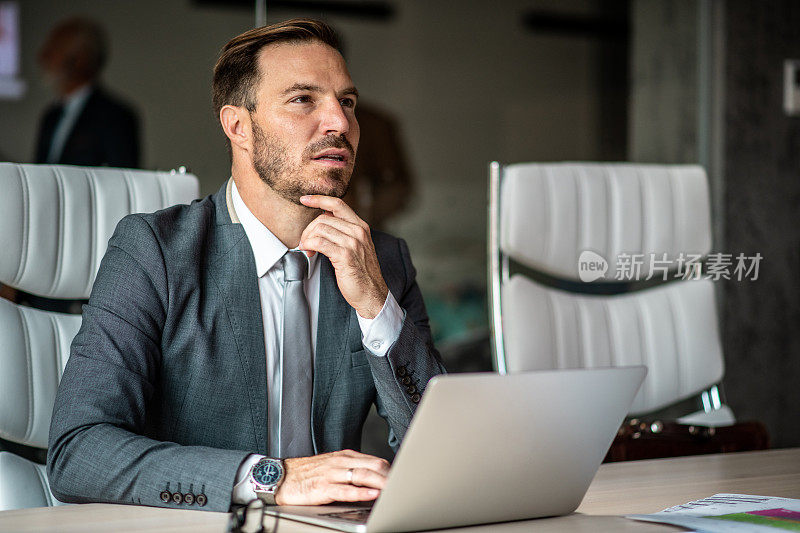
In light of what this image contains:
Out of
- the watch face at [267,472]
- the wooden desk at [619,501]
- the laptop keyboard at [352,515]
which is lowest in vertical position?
the wooden desk at [619,501]

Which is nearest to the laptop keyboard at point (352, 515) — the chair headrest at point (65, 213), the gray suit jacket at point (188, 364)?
the gray suit jacket at point (188, 364)

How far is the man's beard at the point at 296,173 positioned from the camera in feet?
5.36

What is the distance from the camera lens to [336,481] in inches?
42.9

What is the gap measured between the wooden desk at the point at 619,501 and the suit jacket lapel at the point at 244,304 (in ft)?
1.33

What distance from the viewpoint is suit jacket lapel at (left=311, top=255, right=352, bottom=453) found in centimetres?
160

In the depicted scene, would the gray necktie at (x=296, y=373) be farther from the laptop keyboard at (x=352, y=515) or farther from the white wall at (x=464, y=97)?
the white wall at (x=464, y=97)

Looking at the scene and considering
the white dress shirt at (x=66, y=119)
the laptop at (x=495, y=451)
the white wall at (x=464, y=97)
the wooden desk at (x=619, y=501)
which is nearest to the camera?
the laptop at (x=495, y=451)

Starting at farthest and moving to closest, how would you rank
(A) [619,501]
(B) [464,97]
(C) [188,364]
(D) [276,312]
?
(B) [464,97] → (D) [276,312] → (C) [188,364] → (A) [619,501]

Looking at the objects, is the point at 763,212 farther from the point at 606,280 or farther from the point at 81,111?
the point at 81,111

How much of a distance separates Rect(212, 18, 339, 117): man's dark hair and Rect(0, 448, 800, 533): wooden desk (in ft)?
2.79

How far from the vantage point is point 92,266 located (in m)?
1.76

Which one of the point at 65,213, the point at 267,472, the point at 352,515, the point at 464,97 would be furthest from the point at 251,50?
the point at 464,97

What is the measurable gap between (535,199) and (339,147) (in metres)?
0.69

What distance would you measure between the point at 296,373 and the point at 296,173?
0.34m
